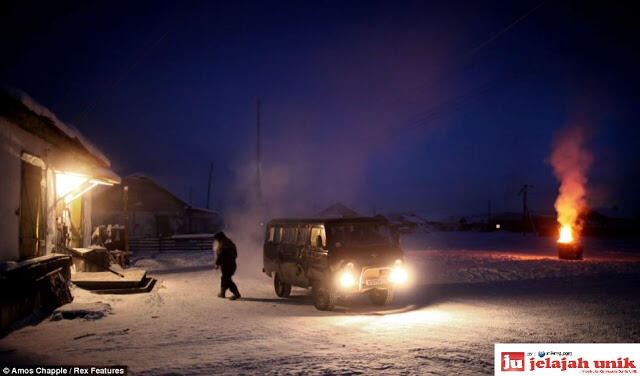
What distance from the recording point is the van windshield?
11.5m

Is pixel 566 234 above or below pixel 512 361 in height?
above

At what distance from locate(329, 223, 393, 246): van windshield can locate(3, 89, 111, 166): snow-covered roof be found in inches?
262

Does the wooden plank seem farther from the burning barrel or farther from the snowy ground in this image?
the burning barrel

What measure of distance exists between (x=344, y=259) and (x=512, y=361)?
512cm

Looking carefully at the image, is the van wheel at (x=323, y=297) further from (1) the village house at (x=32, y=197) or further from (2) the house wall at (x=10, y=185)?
(2) the house wall at (x=10, y=185)

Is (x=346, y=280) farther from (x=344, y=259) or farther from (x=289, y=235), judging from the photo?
(x=289, y=235)

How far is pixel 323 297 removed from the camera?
36.5 feet

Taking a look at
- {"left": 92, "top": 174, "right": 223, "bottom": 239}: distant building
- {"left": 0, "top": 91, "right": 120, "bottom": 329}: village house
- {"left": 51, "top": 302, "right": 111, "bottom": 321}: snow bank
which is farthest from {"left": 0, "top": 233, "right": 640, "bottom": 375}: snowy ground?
{"left": 92, "top": 174, "right": 223, "bottom": 239}: distant building

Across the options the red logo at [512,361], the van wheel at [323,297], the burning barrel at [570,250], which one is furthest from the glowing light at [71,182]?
the burning barrel at [570,250]

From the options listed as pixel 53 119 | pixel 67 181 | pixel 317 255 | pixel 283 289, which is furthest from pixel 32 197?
pixel 317 255

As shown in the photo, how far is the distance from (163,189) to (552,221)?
223 feet

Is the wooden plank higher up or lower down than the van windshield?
lower down

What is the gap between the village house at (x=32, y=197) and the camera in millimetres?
8648

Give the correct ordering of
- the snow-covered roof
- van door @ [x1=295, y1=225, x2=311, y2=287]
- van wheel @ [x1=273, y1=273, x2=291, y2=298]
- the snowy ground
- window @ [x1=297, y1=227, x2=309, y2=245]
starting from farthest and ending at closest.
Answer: van wheel @ [x1=273, y1=273, x2=291, y2=298] → window @ [x1=297, y1=227, x2=309, y2=245] → van door @ [x1=295, y1=225, x2=311, y2=287] → the snow-covered roof → the snowy ground
